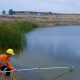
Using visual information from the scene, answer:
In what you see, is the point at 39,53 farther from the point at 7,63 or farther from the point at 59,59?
the point at 7,63

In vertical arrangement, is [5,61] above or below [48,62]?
above

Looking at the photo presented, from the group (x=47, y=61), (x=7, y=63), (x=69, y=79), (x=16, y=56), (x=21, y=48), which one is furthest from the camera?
(x=21, y=48)

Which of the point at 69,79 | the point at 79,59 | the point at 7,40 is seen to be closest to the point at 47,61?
the point at 79,59

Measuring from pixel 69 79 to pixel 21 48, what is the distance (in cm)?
787

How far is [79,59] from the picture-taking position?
18516 millimetres

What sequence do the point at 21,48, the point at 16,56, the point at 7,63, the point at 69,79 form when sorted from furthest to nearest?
1. the point at 21,48
2. the point at 16,56
3. the point at 69,79
4. the point at 7,63

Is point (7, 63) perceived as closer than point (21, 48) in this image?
Yes

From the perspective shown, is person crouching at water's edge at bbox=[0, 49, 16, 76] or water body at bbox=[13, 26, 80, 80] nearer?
person crouching at water's edge at bbox=[0, 49, 16, 76]

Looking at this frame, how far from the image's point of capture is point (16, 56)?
1947 centimetres

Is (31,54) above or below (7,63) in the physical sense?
below

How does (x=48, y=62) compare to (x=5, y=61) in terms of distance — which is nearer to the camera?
(x=5, y=61)

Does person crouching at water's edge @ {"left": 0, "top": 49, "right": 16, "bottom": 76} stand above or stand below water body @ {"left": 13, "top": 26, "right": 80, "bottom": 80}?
above

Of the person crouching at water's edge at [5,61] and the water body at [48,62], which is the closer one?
the person crouching at water's edge at [5,61]

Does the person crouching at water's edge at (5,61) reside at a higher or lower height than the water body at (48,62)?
higher
